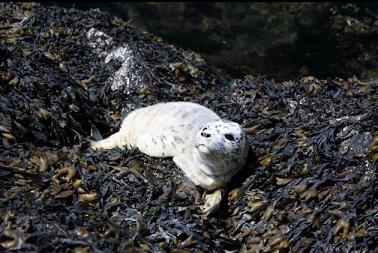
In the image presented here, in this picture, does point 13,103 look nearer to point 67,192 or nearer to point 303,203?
point 67,192

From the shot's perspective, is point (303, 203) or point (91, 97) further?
point (91, 97)

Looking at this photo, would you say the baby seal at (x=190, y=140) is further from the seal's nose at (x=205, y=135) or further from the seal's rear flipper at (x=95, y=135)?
the seal's rear flipper at (x=95, y=135)

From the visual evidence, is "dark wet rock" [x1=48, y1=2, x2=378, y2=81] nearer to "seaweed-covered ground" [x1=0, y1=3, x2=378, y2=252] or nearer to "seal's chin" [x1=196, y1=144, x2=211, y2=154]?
"seaweed-covered ground" [x1=0, y1=3, x2=378, y2=252]

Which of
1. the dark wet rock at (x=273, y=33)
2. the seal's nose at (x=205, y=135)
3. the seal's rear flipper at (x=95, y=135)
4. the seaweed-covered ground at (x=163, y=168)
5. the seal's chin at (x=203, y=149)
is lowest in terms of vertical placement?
the dark wet rock at (x=273, y=33)

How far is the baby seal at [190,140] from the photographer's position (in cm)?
424

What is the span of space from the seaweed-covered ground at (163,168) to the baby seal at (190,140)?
0.12 m

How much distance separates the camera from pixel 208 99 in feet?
19.3

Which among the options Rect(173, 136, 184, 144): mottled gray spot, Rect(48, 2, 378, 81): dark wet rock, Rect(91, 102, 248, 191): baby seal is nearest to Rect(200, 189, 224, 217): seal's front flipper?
Rect(91, 102, 248, 191): baby seal

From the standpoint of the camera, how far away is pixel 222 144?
13.7 ft

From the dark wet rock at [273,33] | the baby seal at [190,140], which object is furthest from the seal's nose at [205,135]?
the dark wet rock at [273,33]

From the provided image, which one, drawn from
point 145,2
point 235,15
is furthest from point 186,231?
point 145,2

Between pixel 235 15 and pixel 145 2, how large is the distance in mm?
2161

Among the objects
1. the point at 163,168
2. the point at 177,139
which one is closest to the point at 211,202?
the point at 163,168

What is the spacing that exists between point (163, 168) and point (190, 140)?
31 centimetres
